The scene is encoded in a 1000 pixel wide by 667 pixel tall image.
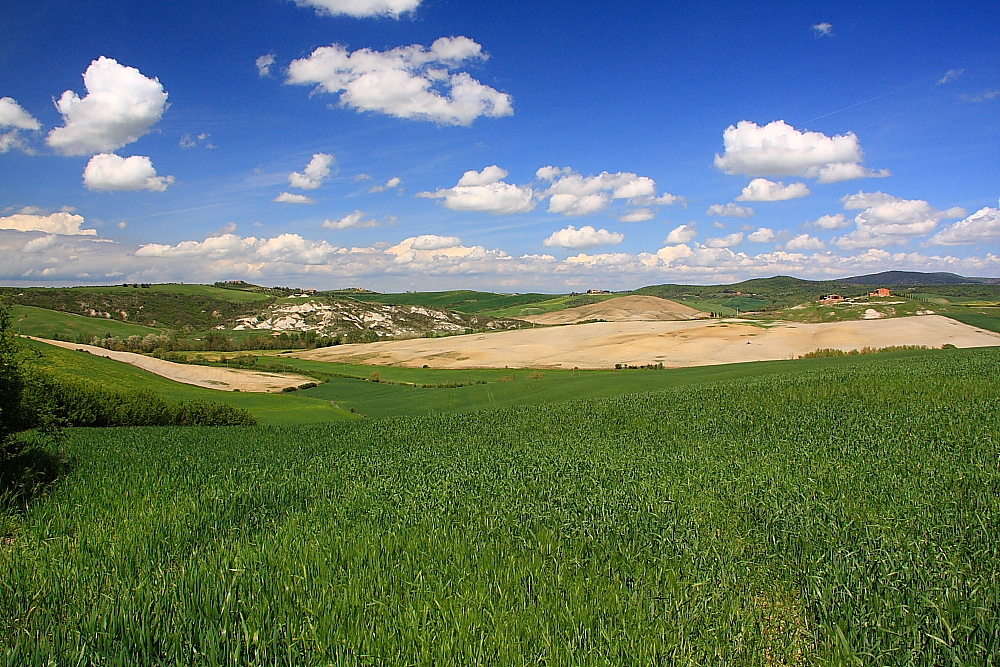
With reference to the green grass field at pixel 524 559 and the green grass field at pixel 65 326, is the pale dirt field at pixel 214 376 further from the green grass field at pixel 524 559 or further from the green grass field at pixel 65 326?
the green grass field at pixel 524 559

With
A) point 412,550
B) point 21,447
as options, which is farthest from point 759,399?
point 21,447

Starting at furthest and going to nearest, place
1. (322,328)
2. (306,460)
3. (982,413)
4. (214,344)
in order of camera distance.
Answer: (322,328)
(214,344)
(982,413)
(306,460)

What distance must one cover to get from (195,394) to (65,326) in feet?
204

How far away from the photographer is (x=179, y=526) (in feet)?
22.9

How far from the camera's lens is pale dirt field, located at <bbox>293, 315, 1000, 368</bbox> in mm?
57281

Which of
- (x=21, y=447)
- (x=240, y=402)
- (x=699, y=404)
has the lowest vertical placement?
(x=240, y=402)

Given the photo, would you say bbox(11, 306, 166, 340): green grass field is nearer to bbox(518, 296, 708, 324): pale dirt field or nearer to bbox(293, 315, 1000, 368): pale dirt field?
bbox(293, 315, 1000, 368): pale dirt field

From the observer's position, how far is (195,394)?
37.5 metres

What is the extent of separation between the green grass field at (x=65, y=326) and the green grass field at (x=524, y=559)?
84.9m

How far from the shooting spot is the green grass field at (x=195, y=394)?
2940cm

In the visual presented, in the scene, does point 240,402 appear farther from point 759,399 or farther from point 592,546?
point 592,546

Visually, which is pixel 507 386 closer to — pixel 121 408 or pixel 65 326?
pixel 121 408

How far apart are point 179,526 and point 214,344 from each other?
8877cm

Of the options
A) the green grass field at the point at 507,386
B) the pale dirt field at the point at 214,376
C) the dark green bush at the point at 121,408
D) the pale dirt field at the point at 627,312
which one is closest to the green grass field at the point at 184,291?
the pale dirt field at the point at 627,312
